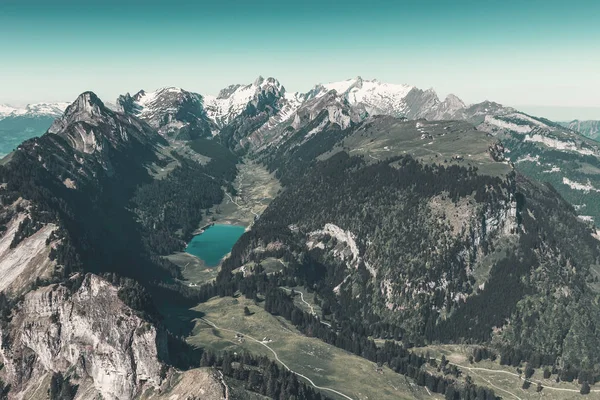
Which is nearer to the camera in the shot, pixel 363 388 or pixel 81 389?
pixel 81 389

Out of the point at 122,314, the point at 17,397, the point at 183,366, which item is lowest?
the point at 17,397

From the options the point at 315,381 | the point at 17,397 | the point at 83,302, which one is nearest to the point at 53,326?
the point at 83,302

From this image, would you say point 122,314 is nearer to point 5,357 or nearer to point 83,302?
point 83,302

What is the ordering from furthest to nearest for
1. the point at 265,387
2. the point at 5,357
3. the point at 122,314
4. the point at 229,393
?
the point at 5,357, the point at 122,314, the point at 265,387, the point at 229,393

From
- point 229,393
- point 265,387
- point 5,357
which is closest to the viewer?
point 229,393

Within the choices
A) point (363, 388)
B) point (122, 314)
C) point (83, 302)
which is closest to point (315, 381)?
point (363, 388)

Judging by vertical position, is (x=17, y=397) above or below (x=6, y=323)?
below
